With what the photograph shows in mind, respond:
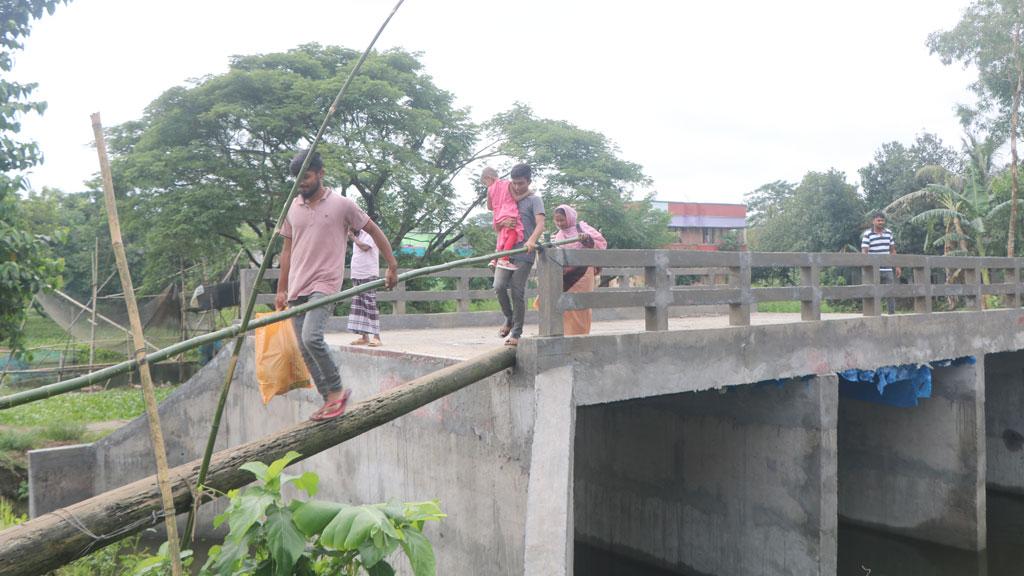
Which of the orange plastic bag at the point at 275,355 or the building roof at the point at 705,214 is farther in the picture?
the building roof at the point at 705,214

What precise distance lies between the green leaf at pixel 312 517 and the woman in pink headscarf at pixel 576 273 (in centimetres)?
344

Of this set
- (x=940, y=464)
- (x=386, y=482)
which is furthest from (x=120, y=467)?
(x=940, y=464)

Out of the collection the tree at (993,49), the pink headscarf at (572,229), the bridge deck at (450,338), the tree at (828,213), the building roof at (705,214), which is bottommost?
the bridge deck at (450,338)

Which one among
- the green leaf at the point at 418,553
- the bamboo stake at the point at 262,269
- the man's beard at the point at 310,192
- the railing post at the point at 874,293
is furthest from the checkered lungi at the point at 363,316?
the railing post at the point at 874,293

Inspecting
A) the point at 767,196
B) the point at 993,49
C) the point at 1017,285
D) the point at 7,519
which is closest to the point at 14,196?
the point at 7,519

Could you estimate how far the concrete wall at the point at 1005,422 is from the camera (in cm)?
1310

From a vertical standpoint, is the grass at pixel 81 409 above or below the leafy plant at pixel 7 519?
above

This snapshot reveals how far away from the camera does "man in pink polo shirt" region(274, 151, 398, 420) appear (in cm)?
475

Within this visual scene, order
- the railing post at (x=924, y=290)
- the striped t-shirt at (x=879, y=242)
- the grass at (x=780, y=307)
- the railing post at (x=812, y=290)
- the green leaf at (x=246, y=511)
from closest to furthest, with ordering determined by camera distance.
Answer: the green leaf at (x=246, y=511) → the railing post at (x=812, y=290) → the railing post at (x=924, y=290) → the striped t-shirt at (x=879, y=242) → the grass at (x=780, y=307)

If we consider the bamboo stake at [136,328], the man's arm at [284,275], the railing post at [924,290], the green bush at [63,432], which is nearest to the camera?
the bamboo stake at [136,328]

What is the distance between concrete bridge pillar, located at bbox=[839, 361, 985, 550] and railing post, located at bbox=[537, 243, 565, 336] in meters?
7.38

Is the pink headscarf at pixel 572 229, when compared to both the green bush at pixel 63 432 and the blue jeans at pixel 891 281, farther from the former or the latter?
the green bush at pixel 63 432

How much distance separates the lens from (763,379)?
7.75m

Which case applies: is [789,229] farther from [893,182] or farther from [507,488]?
[507,488]
